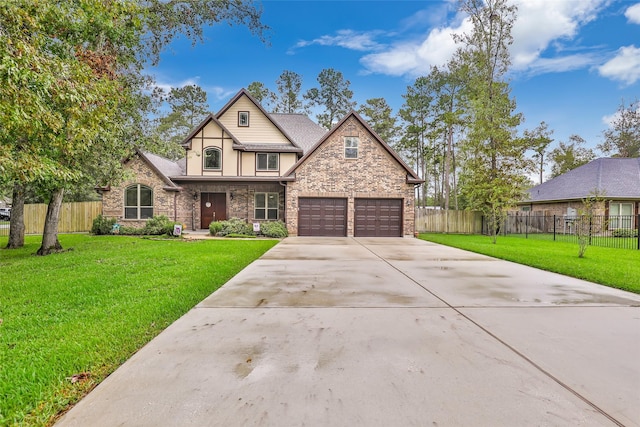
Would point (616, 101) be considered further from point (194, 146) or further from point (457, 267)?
point (194, 146)

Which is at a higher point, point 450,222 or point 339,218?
point 339,218

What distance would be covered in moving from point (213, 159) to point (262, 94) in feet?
57.4

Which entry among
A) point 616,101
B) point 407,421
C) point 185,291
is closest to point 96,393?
point 407,421

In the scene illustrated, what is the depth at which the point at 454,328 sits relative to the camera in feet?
11.1

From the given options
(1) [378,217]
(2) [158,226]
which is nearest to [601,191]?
(1) [378,217]

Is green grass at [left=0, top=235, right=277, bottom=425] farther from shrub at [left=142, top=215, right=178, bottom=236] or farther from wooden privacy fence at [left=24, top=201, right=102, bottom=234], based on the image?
wooden privacy fence at [left=24, top=201, right=102, bottom=234]

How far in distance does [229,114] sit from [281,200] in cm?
661

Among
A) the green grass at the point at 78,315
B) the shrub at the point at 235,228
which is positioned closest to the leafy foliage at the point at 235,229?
the shrub at the point at 235,228

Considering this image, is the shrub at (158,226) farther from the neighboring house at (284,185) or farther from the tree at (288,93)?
the tree at (288,93)

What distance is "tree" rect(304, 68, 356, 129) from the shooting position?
34.6 meters

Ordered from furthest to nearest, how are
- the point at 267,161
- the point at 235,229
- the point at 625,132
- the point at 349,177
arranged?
the point at 625,132, the point at 267,161, the point at 349,177, the point at 235,229

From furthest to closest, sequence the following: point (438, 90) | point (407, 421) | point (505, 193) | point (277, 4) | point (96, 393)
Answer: point (438, 90)
point (505, 193)
point (277, 4)
point (96, 393)
point (407, 421)

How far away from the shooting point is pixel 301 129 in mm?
22453

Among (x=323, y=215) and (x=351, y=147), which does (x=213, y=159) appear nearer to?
(x=323, y=215)
